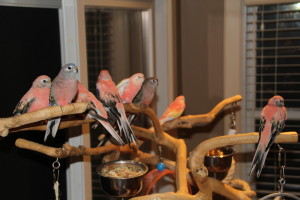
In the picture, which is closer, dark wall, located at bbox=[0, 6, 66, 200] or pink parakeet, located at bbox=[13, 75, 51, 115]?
pink parakeet, located at bbox=[13, 75, 51, 115]

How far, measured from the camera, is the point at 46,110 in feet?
3.68

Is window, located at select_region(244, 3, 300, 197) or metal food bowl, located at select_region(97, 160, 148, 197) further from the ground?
window, located at select_region(244, 3, 300, 197)

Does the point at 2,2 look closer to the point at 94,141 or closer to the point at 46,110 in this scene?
the point at 46,110

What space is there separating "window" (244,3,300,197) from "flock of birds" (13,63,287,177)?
115 cm

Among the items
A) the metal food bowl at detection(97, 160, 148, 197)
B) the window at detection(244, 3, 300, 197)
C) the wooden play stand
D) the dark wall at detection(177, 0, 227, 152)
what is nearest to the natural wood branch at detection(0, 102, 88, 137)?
the wooden play stand

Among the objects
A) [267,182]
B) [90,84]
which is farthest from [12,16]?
[267,182]

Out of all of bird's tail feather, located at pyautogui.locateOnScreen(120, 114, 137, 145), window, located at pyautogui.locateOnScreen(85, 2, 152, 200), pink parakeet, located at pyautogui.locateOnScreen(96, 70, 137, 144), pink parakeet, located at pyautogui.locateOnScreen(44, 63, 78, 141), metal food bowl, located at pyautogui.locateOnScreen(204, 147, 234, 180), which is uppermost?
window, located at pyautogui.locateOnScreen(85, 2, 152, 200)

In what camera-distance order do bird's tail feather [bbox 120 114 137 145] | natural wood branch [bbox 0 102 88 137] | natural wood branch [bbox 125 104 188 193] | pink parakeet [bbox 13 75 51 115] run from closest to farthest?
natural wood branch [bbox 0 102 88 137], pink parakeet [bbox 13 75 51 115], bird's tail feather [bbox 120 114 137 145], natural wood branch [bbox 125 104 188 193]

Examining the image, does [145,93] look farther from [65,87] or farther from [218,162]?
[65,87]

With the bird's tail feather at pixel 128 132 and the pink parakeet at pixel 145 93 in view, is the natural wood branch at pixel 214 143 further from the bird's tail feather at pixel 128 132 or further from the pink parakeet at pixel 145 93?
the pink parakeet at pixel 145 93

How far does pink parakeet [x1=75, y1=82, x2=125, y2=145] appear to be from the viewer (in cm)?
136

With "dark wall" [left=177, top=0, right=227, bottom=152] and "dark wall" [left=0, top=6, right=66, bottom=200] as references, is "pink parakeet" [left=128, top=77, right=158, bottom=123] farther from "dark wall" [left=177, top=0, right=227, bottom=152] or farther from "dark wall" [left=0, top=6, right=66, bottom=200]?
"dark wall" [left=177, top=0, right=227, bottom=152]

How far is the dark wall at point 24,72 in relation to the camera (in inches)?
59.9

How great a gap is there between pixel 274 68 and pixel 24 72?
1818 mm
